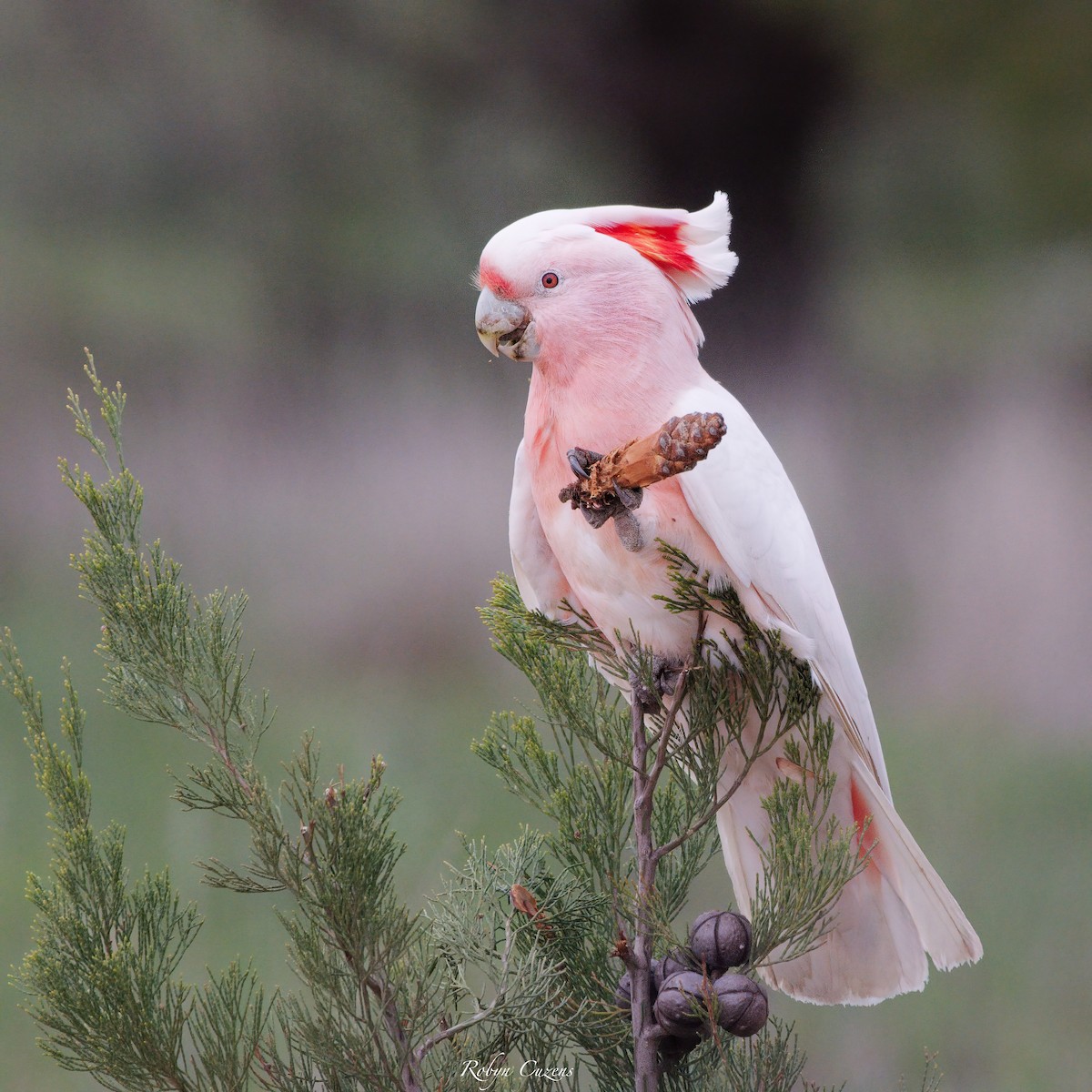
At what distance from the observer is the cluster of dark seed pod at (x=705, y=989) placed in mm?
717

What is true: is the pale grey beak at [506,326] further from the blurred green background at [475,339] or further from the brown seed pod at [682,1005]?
the blurred green background at [475,339]

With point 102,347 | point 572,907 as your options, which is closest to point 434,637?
point 102,347

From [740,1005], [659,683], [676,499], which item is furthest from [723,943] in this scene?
[676,499]

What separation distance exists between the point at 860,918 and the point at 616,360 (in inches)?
20.4

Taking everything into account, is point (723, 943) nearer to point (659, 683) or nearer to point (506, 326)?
point (659, 683)

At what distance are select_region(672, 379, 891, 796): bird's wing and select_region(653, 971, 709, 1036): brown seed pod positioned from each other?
23cm

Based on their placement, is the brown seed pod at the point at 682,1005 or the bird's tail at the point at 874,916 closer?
the brown seed pod at the point at 682,1005

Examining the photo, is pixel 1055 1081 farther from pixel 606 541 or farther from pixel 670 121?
pixel 670 121

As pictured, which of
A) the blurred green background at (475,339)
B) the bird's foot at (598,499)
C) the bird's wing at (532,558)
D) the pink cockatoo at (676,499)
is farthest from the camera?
the blurred green background at (475,339)

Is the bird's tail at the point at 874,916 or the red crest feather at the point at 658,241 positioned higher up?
the red crest feather at the point at 658,241

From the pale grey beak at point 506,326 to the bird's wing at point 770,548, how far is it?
132 mm

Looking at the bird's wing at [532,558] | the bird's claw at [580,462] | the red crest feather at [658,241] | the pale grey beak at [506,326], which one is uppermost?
the red crest feather at [658,241]

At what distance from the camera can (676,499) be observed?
0.81 metres

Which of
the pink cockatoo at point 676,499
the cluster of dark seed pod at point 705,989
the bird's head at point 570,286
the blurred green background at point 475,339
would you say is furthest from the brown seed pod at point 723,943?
the blurred green background at point 475,339
